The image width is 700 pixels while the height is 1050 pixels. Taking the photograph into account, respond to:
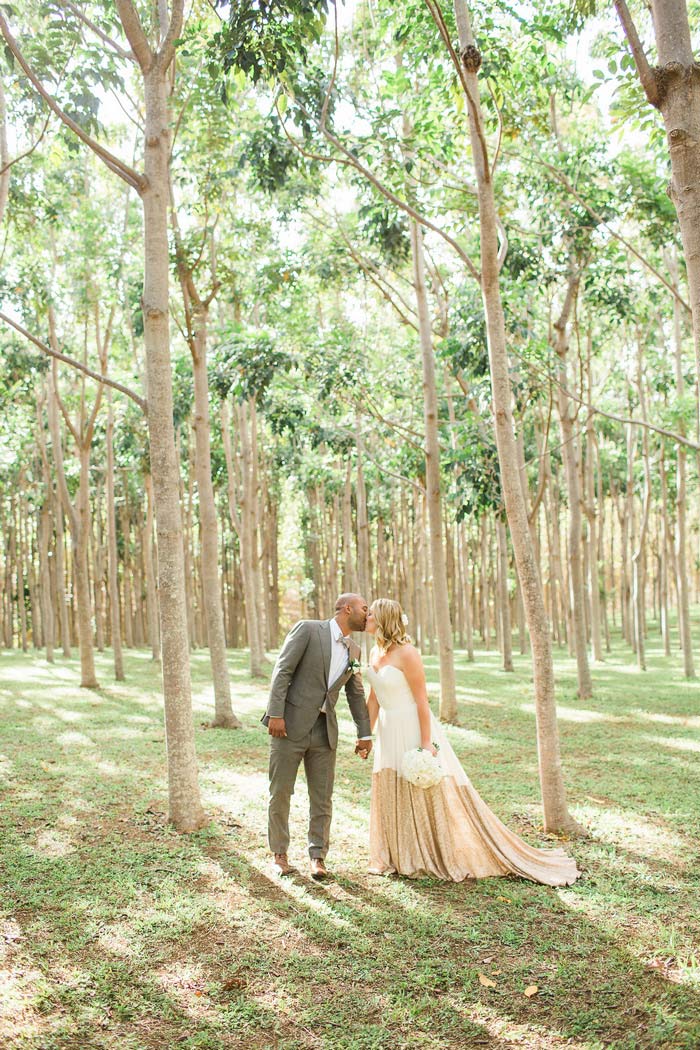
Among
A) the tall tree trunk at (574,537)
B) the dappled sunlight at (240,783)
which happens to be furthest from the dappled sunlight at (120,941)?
the tall tree trunk at (574,537)

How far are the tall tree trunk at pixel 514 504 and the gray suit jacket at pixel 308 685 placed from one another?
4.34 ft

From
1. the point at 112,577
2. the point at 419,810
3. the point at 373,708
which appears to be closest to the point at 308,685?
the point at 373,708

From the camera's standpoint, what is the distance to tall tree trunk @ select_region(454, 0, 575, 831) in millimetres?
6043

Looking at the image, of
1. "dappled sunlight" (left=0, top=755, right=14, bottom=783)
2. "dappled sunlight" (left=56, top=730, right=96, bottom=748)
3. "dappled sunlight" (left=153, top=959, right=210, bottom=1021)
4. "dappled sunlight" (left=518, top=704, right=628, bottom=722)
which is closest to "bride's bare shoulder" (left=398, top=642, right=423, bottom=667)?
"dappled sunlight" (left=153, top=959, right=210, bottom=1021)

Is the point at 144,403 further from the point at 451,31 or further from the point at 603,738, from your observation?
the point at 603,738

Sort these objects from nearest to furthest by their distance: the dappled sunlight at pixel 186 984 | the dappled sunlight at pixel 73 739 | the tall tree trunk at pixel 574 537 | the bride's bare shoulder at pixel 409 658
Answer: the dappled sunlight at pixel 186 984
the bride's bare shoulder at pixel 409 658
the dappled sunlight at pixel 73 739
the tall tree trunk at pixel 574 537

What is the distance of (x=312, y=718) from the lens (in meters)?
5.43

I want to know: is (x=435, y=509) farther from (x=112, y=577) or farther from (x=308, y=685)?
(x=112, y=577)

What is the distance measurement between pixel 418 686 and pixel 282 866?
1.44 m

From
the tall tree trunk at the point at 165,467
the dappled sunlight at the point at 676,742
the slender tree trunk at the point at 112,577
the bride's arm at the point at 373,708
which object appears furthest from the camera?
the slender tree trunk at the point at 112,577

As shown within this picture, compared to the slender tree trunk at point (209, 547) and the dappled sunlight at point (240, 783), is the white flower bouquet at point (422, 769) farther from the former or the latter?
the slender tree trunk at point (209, 547)

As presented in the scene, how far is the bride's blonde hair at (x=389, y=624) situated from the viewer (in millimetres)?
5562

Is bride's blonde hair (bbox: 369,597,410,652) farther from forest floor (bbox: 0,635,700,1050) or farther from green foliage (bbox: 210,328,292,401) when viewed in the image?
green foliage (bbox: 210,328,292,401)

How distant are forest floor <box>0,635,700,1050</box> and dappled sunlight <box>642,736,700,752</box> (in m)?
1.10
